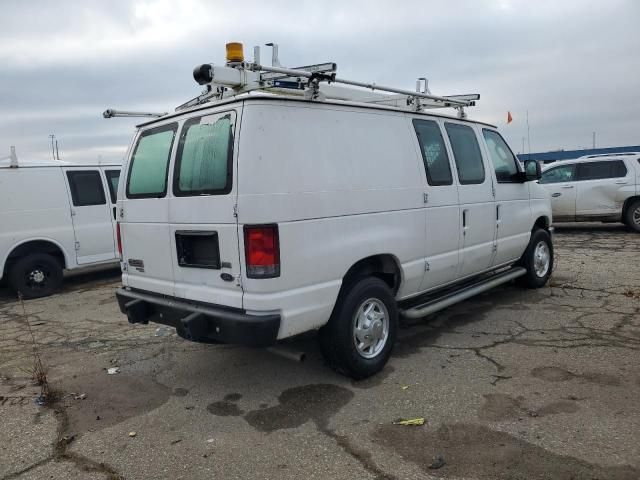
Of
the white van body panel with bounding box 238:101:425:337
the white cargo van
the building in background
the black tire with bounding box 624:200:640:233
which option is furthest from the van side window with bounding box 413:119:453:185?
the building in background

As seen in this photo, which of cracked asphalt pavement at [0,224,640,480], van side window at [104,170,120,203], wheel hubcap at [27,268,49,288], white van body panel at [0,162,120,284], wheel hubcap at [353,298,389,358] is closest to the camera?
cracked asphalt pavement at [0,224,640,480]

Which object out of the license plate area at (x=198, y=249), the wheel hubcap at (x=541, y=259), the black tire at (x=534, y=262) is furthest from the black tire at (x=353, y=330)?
the wheel hubcap at (x=541, y=259)

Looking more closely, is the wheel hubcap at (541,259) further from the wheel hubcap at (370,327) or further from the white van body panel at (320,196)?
the wheel hubcap at (370,327)

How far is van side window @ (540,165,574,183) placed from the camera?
1262 centimetres

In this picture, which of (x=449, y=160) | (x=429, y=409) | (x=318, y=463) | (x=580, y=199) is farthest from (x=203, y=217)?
(x=580, y=199)

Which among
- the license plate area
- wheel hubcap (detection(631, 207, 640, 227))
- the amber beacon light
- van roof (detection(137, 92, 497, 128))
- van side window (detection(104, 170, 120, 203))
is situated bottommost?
wheel hubcap (detection(631, 207, 640, 227))

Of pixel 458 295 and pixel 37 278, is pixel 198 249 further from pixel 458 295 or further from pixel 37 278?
pixel 37 278

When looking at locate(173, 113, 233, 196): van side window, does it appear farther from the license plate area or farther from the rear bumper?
the rear bumper

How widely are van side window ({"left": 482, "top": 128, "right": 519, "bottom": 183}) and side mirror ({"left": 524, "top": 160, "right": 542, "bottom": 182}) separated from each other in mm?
120

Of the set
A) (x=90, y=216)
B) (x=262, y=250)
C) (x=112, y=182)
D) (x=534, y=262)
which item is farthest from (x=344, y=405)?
(x=112, y=182)

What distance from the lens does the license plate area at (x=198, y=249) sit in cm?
362

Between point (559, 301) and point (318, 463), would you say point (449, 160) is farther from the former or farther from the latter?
point (318, 463)

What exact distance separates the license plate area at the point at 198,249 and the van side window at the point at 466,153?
2601 mm

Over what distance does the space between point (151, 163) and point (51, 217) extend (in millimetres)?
4393
